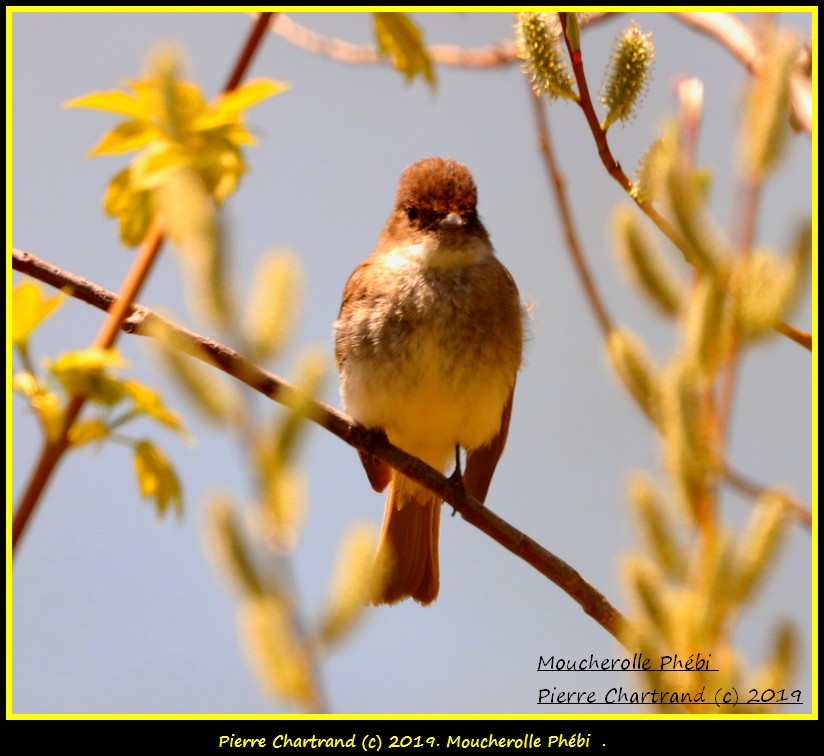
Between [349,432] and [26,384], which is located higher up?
[26,384]

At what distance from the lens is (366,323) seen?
3.90 meters

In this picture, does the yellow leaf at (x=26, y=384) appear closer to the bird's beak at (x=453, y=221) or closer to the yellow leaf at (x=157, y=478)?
the yellow leaf at (x=157, y=478)

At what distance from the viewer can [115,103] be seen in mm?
1493

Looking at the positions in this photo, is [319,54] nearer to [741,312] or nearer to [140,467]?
[140,467]

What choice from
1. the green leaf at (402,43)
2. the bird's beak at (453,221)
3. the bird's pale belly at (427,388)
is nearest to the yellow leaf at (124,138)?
the green leaf at (402,43)

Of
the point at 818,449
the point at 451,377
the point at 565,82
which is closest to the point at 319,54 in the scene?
the point at 451,377

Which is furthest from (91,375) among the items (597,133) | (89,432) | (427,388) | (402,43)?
(427,388)

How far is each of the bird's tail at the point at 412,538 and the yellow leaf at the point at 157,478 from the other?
2415mm

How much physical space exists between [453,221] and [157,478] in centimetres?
253

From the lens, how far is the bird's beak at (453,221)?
400 centimetres

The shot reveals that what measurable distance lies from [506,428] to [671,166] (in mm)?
3376

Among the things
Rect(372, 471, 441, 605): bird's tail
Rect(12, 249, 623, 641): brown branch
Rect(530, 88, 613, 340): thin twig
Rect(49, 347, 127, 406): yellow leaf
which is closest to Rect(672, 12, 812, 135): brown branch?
Rect(530, 88, 613, 340): thin twig

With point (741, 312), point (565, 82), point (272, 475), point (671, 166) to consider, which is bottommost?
point (272, 475)

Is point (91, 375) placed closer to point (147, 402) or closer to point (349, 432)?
point (147, 402)
